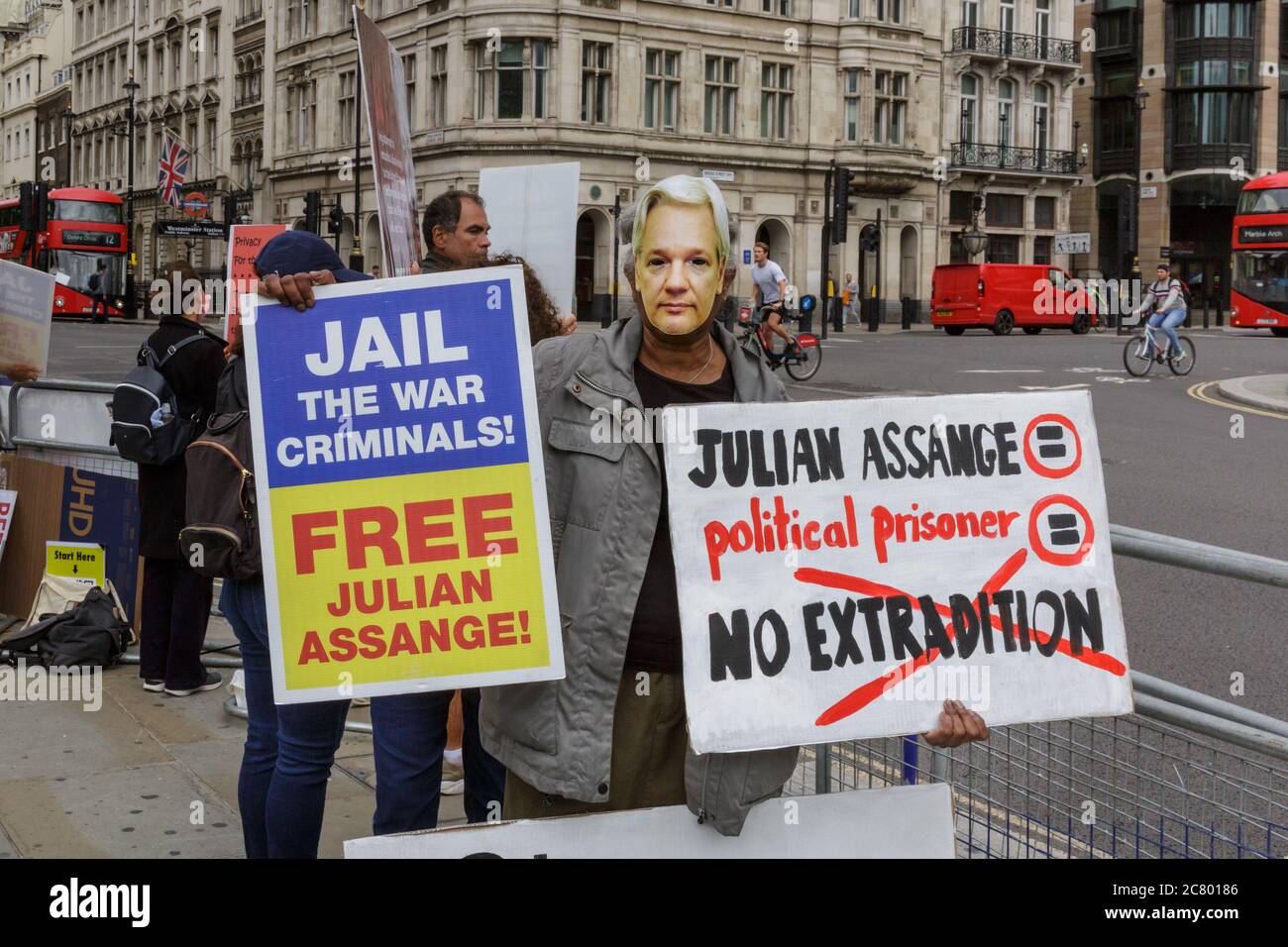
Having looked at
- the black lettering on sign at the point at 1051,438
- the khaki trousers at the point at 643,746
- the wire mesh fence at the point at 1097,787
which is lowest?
the wire mesh fence at the point at 1097,787

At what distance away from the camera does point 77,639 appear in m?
6.49

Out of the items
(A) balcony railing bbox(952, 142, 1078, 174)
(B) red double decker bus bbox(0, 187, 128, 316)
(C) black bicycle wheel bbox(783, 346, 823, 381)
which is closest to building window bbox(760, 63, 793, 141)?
(A) balcony railing bbox(952, 142, 1078, 174)

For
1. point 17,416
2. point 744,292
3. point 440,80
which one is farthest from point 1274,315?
point 17,416

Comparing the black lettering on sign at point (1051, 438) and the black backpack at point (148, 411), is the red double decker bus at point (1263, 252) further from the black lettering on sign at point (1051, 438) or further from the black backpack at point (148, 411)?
the black lettering on sign at point (1051, 438)

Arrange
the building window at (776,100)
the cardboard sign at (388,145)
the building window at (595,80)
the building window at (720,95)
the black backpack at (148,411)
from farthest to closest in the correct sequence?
the building window at (776,100) < the building window at (720,95) < the building window at (595,80) < the black backpack at (148,411) < the cardboard sign at (388,145)

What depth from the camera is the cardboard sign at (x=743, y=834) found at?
2502 millimetres

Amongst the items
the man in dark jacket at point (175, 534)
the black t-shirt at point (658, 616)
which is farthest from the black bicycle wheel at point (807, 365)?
the black t-shirt at point (658, 616)

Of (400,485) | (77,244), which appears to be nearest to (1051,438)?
(400,485)

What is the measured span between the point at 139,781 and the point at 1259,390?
58.5ft

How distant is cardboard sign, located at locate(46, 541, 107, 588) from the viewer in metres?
6.89

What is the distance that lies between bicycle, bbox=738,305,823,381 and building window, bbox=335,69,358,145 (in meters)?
34.0

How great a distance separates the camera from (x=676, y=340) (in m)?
2.72

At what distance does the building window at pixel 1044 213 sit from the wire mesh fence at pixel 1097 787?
54.9m
